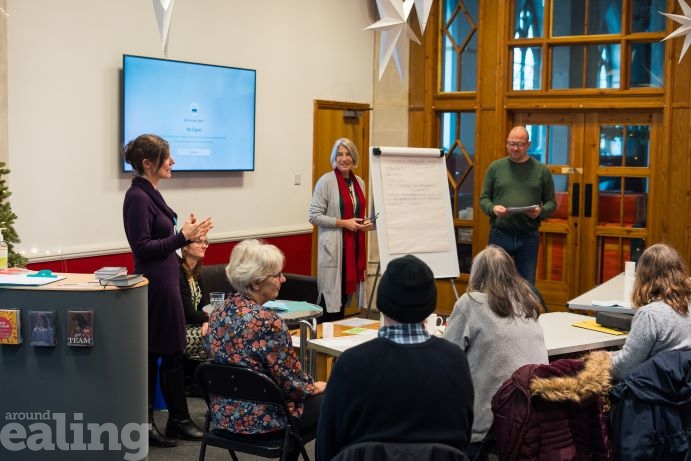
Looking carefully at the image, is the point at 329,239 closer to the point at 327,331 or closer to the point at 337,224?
the point at 337,224

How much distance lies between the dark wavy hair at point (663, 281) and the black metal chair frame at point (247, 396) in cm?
156

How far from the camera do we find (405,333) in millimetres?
2578

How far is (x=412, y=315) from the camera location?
258cm

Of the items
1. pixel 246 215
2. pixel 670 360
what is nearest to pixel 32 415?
pixel 670 360

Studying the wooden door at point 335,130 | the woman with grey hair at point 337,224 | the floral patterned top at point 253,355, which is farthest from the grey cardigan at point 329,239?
the floral patterned top at point 253,355

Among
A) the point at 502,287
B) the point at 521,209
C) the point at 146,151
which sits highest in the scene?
the point at 146,151

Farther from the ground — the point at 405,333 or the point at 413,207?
the point at 413,207

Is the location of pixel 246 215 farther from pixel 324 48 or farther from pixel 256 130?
pixel 324 48

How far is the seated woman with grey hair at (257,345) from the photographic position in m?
3.48

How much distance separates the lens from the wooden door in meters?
8.23

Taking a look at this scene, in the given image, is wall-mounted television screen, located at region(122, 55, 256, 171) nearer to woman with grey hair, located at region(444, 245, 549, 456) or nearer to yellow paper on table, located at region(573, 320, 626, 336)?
yellow paper on table, located at region(573, 320, 626, 336)

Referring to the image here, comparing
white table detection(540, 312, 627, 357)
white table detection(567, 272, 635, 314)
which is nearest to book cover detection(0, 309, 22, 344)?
white table detection(540, 312, 627, 357)

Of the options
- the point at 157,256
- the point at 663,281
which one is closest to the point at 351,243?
the point at 157,256

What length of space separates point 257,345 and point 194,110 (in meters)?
3.69
